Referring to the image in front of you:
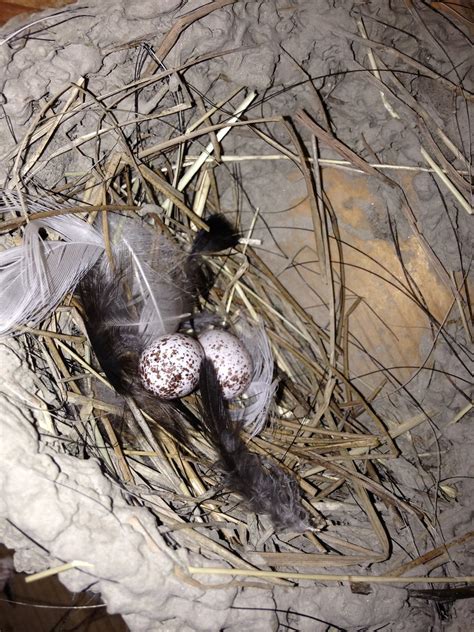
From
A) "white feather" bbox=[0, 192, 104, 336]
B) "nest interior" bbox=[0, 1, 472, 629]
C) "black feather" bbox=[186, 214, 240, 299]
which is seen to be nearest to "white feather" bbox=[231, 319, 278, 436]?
"nest interior" bbox=[0, 1, 472, 629]

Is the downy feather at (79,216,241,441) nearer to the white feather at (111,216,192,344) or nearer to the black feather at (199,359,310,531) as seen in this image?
the white feather at (111,216,192,344)

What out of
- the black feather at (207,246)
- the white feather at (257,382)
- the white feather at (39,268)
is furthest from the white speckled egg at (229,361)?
the white feather at (39,268)

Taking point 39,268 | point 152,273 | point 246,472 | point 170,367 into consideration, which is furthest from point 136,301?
point 246,472

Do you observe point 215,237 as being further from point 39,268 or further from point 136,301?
point 39,268

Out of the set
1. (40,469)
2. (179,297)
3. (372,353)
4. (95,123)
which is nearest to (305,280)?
(372,353)

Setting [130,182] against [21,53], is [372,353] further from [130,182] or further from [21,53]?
[21,53]
